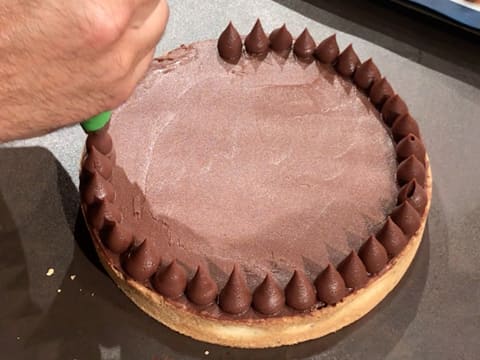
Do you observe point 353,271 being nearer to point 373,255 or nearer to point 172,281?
point 373,255

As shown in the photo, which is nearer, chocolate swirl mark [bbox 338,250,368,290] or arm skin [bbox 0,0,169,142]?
arm skin [bbox 0,0,169,142]

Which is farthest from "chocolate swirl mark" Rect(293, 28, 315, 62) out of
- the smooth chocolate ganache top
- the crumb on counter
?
the crumb on counter

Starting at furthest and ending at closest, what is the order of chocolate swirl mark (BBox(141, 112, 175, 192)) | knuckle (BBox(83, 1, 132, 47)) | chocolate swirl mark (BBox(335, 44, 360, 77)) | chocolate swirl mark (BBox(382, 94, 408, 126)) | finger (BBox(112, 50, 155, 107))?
chocolate swirl mark (BBox(335, 44, 360, 77)), chocolate swirl mark (BBox(382, 94, 408, 126)), chocolate swirl mark (BBox(141, 112, 175, 192)), finger (BBox(112, 50, 155, 107)), knuckle (BBox(83, 1, 132, 47))

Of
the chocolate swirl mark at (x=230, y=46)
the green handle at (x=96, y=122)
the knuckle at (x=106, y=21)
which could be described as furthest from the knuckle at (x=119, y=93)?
the chocolate swirl mark at (x=230, y=46)

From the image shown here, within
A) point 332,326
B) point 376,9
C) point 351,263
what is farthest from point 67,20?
point 376,9

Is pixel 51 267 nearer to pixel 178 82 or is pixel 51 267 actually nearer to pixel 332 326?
pixel 178 82

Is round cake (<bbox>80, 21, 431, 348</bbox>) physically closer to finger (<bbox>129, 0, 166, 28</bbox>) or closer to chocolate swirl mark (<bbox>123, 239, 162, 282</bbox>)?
chocolate swirl mark (<bbox>123, 239, 162, 282</bbox>)
